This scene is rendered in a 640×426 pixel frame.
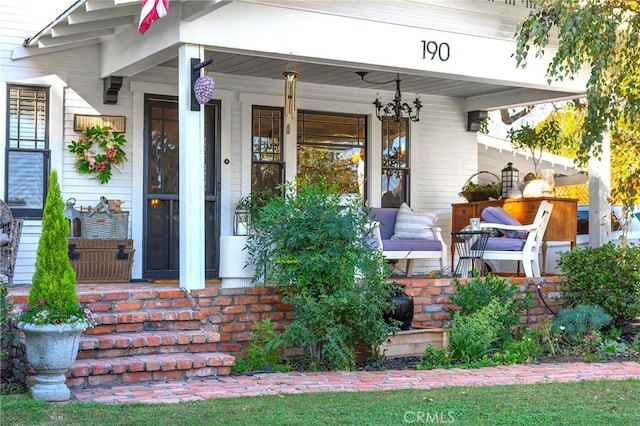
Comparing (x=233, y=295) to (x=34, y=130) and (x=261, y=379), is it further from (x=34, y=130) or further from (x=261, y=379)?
(x=34, y=130)

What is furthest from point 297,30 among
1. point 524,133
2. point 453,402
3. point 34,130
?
point 524,133

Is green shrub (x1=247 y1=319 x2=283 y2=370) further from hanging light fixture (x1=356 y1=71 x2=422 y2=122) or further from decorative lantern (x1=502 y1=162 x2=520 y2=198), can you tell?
decorative lantern (x1=502 y1=162 x2=520 y2=198)

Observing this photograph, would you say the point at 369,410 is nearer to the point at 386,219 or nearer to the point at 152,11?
the point at 152,11

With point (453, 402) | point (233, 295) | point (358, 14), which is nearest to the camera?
point (453, 402)

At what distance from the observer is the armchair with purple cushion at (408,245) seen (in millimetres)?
9773

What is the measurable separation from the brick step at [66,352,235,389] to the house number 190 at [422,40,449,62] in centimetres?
379

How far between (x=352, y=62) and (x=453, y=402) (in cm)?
385

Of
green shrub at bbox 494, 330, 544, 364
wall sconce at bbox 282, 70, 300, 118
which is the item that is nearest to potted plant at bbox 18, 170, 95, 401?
wall sconce at bbox 282, 70, 300, 118

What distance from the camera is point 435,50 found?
882cm

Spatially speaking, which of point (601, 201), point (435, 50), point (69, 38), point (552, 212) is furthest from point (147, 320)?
point (601, 201)

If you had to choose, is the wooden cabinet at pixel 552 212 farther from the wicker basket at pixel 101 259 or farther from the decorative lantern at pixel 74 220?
the decorative lantern at pixel 74 220

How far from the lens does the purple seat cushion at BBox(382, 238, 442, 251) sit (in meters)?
9.77

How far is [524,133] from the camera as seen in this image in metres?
12.4

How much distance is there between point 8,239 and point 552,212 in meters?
6.28
